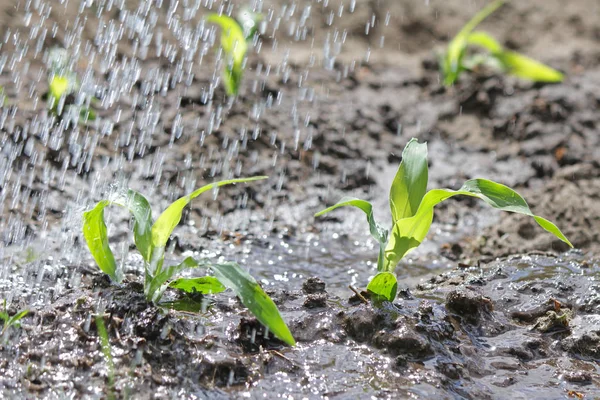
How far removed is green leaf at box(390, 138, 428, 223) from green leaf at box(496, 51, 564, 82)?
3.04 metres

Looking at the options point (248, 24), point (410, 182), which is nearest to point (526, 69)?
point (248, 24)

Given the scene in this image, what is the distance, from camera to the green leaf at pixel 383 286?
2.35m

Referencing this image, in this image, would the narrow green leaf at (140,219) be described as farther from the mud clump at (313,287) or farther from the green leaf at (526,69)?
the green leaf at (526,69)

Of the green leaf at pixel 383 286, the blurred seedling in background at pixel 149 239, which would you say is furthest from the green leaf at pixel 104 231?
the green leaf at pixel 383 286

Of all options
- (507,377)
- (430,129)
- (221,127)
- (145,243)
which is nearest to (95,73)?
(221,127)

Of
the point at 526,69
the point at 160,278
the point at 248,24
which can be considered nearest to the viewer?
the point at 160,278

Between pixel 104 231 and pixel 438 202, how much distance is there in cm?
109

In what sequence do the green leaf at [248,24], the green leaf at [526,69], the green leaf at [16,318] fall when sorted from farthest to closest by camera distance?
1. the green leaf at [526,69]
2. the green leaf at [248,24]
3. the green leaf at [16,318]

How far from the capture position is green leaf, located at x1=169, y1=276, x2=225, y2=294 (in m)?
2.39

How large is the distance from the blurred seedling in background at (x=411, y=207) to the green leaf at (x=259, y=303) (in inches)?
14.6

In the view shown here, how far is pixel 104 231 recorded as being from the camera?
2355 millimetres

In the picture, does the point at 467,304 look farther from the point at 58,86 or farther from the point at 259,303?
the point at 58,86

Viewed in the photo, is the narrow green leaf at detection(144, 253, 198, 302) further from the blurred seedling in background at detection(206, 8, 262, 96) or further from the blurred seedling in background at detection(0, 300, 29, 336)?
the blurred seedling in background at detection(206, 8, 262, 96)

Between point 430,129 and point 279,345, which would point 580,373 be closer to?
point 279,345
